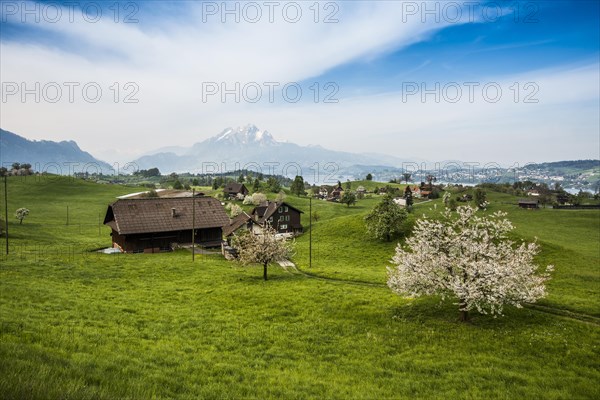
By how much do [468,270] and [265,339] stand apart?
1378cm

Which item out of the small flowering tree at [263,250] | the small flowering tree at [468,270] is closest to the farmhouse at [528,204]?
the small flowering tree at [263,250]

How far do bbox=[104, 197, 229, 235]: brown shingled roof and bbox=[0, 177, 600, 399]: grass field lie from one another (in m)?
17.3

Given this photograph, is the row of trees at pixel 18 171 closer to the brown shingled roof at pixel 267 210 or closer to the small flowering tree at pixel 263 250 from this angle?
the brown shingled roof at pixel 267 210

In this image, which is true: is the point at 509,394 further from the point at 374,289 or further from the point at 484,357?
the point at 374,289

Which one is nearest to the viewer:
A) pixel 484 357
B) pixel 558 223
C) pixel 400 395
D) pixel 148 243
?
pixel 400 395

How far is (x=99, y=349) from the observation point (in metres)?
15.2

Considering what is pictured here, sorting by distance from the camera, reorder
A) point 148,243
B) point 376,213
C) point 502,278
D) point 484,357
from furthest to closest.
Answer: point 376,213, point 148,243, point 502,278, point 484,357

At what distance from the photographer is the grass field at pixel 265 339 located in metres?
12.8

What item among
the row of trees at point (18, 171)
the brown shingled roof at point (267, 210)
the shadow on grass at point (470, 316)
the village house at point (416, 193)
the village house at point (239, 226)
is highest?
the row of trees at point (18, 171)

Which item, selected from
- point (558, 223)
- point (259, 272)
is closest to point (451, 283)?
point (259, 272)

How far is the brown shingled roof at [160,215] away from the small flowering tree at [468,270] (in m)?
48.3

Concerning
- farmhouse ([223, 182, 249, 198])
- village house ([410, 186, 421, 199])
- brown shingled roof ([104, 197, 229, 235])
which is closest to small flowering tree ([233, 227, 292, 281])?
brown shingled roof ([104, 197, 229, 235])

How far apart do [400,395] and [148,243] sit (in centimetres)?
5679

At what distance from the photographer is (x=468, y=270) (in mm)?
21703
